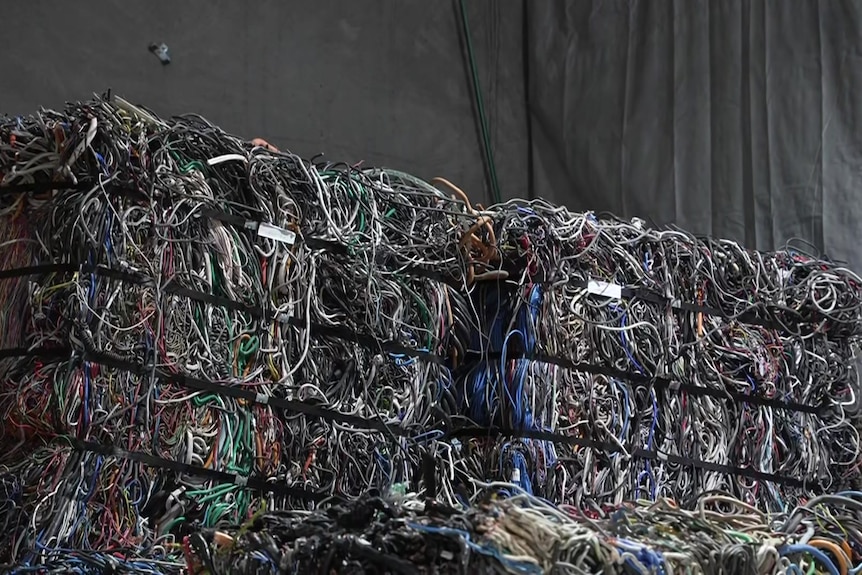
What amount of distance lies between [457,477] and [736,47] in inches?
92.5

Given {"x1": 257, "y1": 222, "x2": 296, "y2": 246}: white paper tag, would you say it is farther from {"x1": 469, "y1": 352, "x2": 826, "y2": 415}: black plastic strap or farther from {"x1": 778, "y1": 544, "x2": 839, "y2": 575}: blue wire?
{"x1": 778, "y1": 544, "x2": 839, "y2": 575}: blue wire

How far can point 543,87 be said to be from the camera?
18.1ft

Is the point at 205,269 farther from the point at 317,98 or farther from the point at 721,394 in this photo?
the point at 317,98

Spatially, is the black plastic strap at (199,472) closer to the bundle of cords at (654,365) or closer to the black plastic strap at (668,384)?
the bundle of cords at (654,365)

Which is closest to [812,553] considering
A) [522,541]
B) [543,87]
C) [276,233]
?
[522,541]

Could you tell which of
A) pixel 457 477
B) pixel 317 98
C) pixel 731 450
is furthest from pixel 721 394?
Answer: pixel 317 98

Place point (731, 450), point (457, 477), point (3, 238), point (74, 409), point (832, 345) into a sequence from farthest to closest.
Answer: point (832, 345), point (731, 450), point (457, 477), point (3, 238), point (74, 409)

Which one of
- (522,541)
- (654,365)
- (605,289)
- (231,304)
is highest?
(605,289)

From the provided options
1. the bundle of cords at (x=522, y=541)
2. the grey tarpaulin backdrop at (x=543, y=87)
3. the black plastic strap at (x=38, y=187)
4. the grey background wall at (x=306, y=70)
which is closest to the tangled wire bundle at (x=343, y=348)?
the black plastic strap at (x=38, y=187)

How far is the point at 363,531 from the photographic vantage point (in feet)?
5.58

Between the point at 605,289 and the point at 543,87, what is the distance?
238 centimetres

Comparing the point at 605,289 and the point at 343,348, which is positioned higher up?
the point at 605,289

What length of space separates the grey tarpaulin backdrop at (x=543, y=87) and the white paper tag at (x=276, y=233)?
5.74 feet

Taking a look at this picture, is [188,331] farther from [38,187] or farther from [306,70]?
[306,70]
